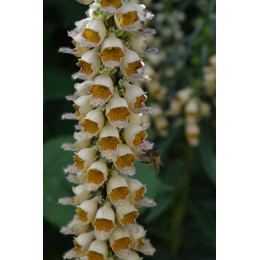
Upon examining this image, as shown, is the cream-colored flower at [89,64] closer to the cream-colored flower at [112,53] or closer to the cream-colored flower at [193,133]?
the cream-colored flower at [112,53]

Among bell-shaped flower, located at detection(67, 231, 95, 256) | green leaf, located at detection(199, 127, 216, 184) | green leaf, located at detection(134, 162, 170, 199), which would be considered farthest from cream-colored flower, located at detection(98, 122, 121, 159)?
green leaf, located at detection(199, 127, 216, 184)

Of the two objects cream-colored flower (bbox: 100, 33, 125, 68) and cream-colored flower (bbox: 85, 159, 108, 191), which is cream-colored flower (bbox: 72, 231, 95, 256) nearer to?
cream-colored flower (bbox: 85, 159, 108, 191)

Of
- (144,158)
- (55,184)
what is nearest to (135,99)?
(144,158)

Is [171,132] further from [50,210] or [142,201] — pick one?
[142,201]

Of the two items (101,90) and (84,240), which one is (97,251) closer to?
(84,240)

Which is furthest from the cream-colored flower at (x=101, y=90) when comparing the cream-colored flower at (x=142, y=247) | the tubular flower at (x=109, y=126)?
the cream-colored flower at (x=142, y=247)
